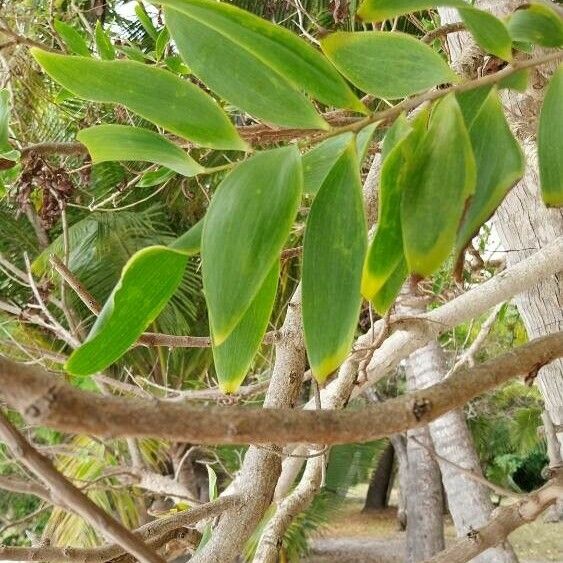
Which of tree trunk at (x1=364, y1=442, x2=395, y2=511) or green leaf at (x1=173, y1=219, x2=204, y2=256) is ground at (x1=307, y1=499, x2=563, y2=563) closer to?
tree trunk at (x1=364, y1=442, x2=395, y2=511)

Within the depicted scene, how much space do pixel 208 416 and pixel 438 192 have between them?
7.0 inches

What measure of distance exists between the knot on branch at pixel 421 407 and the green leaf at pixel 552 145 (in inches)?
A: 5.7

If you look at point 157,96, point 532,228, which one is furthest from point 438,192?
point 532,228

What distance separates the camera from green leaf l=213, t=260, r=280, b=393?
0.38 metres

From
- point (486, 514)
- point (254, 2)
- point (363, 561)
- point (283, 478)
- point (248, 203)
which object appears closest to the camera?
point (248, 203)

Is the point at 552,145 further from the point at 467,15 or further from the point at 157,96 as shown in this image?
the point at 157,96

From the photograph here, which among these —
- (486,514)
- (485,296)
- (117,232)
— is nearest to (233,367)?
(485,296)

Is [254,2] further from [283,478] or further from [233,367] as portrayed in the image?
[233,367]

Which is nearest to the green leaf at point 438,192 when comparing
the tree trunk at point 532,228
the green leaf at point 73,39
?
the tree trunk at point 532,228

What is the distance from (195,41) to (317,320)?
0.15 meters

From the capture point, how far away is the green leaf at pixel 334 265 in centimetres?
31

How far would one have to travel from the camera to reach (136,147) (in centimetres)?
39

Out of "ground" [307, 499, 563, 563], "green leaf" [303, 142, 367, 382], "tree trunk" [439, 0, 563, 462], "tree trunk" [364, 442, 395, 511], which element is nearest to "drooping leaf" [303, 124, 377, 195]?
"green leaf" [303, 142, 367, 382]

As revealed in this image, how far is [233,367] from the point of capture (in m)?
0.38
